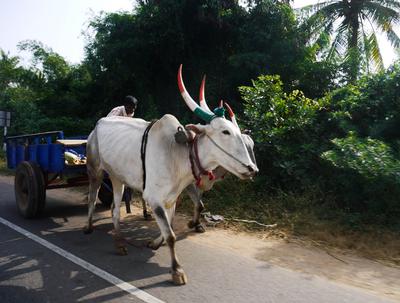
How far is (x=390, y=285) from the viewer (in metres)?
3.73

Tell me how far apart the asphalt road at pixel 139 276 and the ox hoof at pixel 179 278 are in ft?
0.16

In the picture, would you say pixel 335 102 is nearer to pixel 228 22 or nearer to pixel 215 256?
pixel 215 256

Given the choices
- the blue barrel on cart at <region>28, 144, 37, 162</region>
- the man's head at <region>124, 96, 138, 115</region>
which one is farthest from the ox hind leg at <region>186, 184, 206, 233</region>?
the blue barrel on cart at <region>28, 144, 37, 162</region>

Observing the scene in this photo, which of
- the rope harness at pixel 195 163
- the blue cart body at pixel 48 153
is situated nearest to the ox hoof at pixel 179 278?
the rope harness at pixel 195 163

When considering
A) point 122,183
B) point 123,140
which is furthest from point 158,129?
point 122,183

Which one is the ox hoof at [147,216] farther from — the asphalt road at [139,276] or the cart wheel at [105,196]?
the cart wheel at [105,196]

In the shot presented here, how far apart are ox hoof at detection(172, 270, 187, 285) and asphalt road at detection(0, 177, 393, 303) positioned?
5cm

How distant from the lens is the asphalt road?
11.1 feet

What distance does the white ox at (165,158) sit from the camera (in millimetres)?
3645

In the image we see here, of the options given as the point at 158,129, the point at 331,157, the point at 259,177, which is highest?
the point at 158,129

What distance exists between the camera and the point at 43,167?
5996mm

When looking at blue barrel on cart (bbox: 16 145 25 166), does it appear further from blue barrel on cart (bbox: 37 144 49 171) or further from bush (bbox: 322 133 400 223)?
bush (bbox: 322 133 400 223)

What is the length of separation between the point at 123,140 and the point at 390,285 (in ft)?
10.4

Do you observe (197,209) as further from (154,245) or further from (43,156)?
(43,156)
